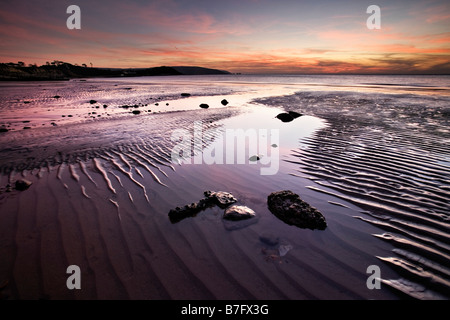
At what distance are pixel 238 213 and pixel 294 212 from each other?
3.12 ft

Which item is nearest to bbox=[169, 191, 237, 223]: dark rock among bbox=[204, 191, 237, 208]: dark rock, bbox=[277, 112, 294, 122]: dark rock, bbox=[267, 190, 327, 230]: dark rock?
bbox=[204, 191, 237, 208]: dark rock

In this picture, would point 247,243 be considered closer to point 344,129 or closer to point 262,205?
point 262,205

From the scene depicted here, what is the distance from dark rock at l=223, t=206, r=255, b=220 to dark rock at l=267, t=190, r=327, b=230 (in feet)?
1.43

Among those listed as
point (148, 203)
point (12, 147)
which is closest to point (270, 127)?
point (148, 203)

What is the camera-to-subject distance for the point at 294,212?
3.51 metres

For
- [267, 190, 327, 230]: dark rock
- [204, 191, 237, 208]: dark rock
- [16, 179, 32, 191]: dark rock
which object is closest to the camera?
[267, 190, 327, 230]: dark rock

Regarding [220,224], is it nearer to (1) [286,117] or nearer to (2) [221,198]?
(2) [221,198]

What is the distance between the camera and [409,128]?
9.39 metres

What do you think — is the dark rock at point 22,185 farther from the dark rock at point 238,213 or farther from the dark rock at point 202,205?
the dark rock at point 238,213

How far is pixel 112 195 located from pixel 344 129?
9.66m

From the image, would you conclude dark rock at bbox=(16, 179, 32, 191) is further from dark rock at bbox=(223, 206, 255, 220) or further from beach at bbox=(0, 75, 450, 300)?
dark rock at bbox=(223, 206, 255, 220)

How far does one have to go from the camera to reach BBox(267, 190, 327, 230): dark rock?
3363 mm
